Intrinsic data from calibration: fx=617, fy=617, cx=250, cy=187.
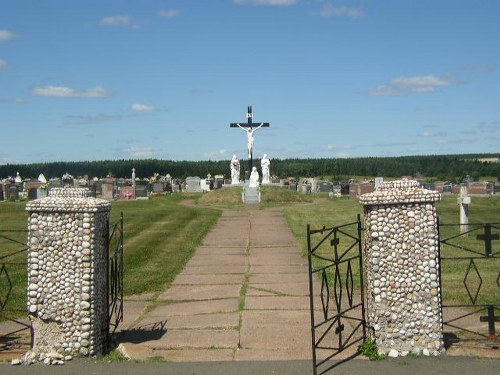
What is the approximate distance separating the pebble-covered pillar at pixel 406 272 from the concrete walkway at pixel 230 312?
49.7 inches

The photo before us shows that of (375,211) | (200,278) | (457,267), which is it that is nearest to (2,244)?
(200,278)

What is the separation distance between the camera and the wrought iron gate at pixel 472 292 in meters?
8.69

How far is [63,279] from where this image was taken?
841 centimetres

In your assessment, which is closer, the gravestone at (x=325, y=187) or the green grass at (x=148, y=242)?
the green grass at (x=148, y=242)

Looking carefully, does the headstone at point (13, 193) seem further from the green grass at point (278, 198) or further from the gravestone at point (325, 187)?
the gravestone at point (325, 187)

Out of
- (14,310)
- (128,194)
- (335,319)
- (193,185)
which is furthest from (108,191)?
(335,319)

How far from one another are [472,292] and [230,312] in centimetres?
467

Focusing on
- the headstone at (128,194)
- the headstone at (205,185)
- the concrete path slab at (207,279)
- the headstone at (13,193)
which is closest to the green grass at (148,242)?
the concrete path slab at (207,279)

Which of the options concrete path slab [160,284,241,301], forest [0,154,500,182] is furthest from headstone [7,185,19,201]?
forest [0,154,500,182]

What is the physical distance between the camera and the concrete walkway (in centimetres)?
873

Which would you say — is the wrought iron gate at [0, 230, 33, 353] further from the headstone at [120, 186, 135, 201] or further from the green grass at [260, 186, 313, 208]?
the headstone at [120, 186, 135, 201]

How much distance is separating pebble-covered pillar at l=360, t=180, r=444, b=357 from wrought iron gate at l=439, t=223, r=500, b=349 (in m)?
0.38

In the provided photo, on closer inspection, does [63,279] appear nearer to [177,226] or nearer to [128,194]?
[177,226]

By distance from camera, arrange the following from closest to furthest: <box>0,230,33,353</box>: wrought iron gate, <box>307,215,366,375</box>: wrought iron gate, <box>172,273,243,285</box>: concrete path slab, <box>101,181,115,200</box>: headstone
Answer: <box>307,215,366,375</box>: wrought iron gate, <box>0,230,33,353</box>: wrought iron gate, <box>172,273,243,285</box>: concrete path slab, <box>101,181,115,200</box>: headstone
